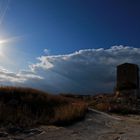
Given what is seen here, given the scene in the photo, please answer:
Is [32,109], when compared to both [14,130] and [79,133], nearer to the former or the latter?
[14,130]

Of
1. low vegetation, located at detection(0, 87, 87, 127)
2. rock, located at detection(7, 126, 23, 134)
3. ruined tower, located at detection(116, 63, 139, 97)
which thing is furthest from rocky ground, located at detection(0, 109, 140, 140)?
ruined tower, located at detection(116, 63, 139, 97)

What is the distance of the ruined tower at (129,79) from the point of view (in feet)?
84.2

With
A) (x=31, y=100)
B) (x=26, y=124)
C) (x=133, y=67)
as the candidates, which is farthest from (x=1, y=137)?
(x=133, y=67)

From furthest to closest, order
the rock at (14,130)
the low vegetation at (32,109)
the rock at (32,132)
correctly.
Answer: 1. the low vegetation at (32,109)
2. the rock at (14,130)
3. the rock at (32,132)

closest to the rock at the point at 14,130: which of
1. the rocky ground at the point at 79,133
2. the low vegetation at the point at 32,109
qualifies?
the rocky ground at the point at 79,133

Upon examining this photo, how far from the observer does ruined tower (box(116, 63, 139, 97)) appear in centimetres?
2567

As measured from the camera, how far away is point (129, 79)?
25688mm

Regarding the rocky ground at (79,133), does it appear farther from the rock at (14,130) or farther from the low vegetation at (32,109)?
the low vegetation at (32,109)

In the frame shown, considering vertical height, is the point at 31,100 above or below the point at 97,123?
above

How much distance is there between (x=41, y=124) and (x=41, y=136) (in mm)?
1673

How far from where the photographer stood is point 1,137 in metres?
8.88

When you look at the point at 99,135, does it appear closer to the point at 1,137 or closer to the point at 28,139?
the point at 28,139

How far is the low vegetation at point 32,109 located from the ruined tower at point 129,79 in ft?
37.2

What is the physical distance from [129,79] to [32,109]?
14239mm
